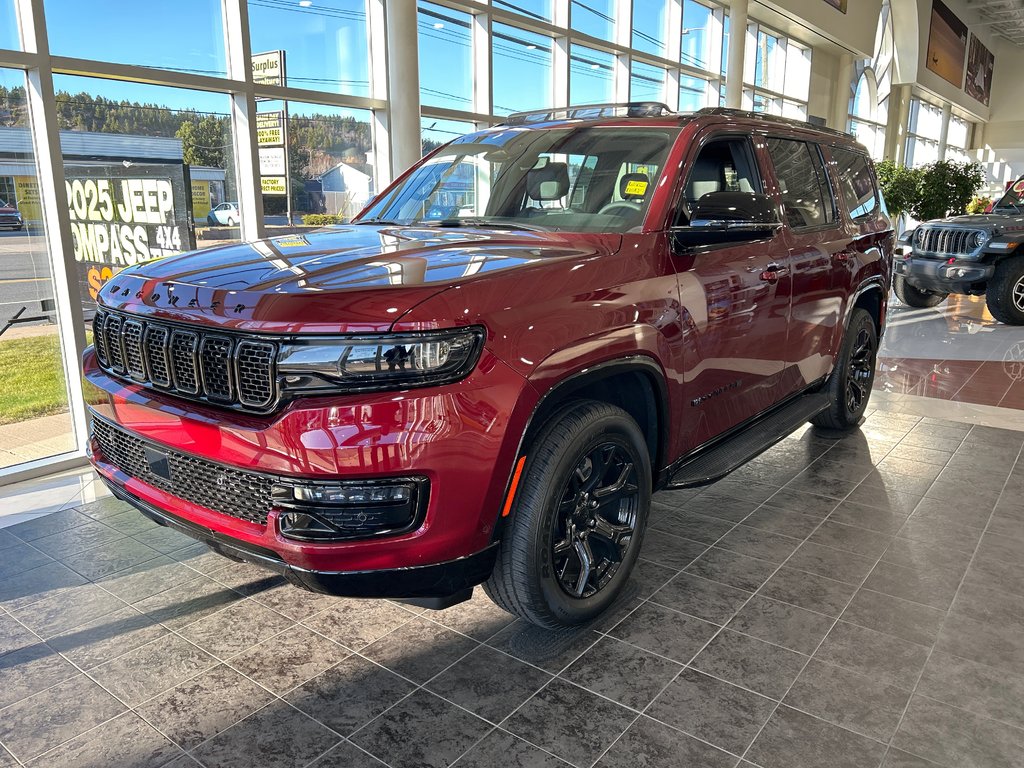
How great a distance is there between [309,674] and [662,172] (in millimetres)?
2074

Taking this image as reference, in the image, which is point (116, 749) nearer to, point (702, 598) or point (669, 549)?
point (702, 598)

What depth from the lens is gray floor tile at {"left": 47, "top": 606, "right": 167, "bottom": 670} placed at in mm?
2525

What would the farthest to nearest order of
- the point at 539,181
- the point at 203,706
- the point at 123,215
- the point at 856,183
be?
the point at 123,215 → the point at 856,183 → the point at 539,181 → the point at 203,706

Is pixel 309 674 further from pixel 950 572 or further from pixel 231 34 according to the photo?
pixel 231 34

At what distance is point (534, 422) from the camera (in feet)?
7.11

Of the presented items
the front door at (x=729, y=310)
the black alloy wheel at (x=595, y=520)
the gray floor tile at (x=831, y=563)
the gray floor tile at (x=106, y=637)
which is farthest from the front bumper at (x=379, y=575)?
the gray floor tile at (x=831, y=563)

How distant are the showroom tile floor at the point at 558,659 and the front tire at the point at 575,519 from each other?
198mm

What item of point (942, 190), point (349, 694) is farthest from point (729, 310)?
point (942, 190)

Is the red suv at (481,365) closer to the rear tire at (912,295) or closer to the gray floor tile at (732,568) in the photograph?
the gray floor tile at (732,568)

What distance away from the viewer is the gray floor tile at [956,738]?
6.67 ft

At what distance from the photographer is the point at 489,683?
236 centimetres

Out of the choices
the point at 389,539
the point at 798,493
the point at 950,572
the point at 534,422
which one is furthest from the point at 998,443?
the point at 389,539

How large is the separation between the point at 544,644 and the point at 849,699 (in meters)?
0.92

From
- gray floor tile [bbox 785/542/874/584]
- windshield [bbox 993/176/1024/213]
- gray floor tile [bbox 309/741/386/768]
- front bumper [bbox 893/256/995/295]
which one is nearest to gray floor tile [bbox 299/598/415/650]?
gray floor tile [bbox 309/741/386/768]
